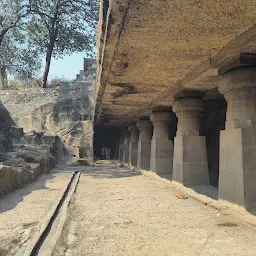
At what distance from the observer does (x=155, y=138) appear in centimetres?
1129

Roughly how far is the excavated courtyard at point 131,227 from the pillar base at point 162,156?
3753mm

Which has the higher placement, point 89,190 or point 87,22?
point 87,22

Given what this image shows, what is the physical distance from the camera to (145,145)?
13.9 meters

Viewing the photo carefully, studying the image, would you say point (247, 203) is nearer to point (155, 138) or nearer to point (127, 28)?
point (127, 28)

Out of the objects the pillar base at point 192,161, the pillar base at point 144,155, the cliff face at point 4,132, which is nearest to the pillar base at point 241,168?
the pillar base at point 192,161

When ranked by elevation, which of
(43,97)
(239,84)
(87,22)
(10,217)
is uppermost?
(87,22)

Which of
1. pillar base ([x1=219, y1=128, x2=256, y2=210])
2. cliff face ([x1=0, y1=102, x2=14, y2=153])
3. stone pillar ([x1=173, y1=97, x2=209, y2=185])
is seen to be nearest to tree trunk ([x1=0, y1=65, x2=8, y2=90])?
cliff face ([x1=0, y1=102, x2=14, y2=153])

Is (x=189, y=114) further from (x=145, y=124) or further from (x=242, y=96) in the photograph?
(x=145, y=124)

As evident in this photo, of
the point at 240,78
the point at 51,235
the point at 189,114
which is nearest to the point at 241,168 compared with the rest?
the point at 240,78

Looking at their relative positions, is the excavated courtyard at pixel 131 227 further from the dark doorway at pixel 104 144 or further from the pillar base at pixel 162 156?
the dark doorway at pixel 104 144

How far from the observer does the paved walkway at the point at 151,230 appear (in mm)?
3633

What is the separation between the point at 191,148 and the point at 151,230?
4.00 meters

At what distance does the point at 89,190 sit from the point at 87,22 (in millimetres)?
25290

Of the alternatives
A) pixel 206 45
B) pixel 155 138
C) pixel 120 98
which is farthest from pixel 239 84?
pixel 155 138
